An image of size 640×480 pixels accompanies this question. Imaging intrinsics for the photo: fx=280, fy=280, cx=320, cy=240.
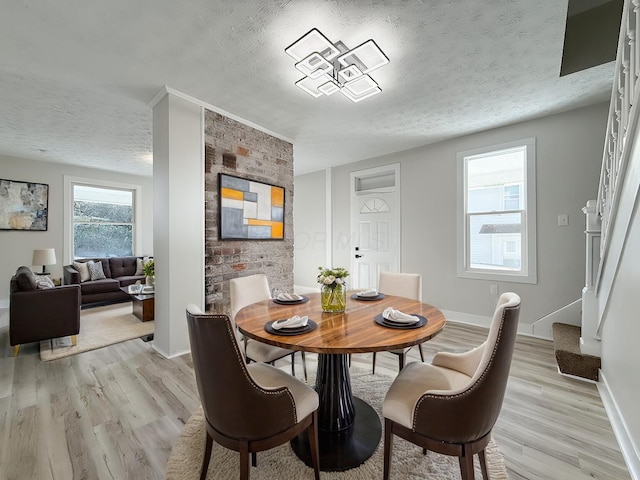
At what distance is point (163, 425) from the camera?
1706mm

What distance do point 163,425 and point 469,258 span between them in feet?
12.2

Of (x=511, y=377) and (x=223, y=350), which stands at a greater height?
(x=223, y=350)

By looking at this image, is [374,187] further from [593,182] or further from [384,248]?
[593,182]

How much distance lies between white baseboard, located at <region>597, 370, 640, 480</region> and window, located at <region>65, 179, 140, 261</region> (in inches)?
283

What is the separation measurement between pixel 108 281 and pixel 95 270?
1.16ft

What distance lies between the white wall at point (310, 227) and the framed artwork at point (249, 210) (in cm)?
179

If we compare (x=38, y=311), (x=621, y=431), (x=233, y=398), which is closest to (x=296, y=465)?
(x=233, y=398)

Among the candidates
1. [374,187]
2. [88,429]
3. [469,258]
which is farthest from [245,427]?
[374,187]

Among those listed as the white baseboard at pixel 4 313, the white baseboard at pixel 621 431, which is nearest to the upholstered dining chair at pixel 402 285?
the white baseboard at pixel 621 431

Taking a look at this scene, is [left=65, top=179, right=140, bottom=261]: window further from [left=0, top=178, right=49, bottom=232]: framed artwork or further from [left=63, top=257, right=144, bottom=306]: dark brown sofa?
[left=63, top=257, right=144, bottom=306]: dark brown sofa

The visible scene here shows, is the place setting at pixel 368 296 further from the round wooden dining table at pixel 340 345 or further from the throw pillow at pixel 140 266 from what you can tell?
the throw pillow at pixel 140 266

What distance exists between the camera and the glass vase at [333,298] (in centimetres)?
168

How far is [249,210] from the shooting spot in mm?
3320

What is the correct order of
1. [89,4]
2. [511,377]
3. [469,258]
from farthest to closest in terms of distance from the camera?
1. [469,258]
2. [511,377]
3. [89,4]
